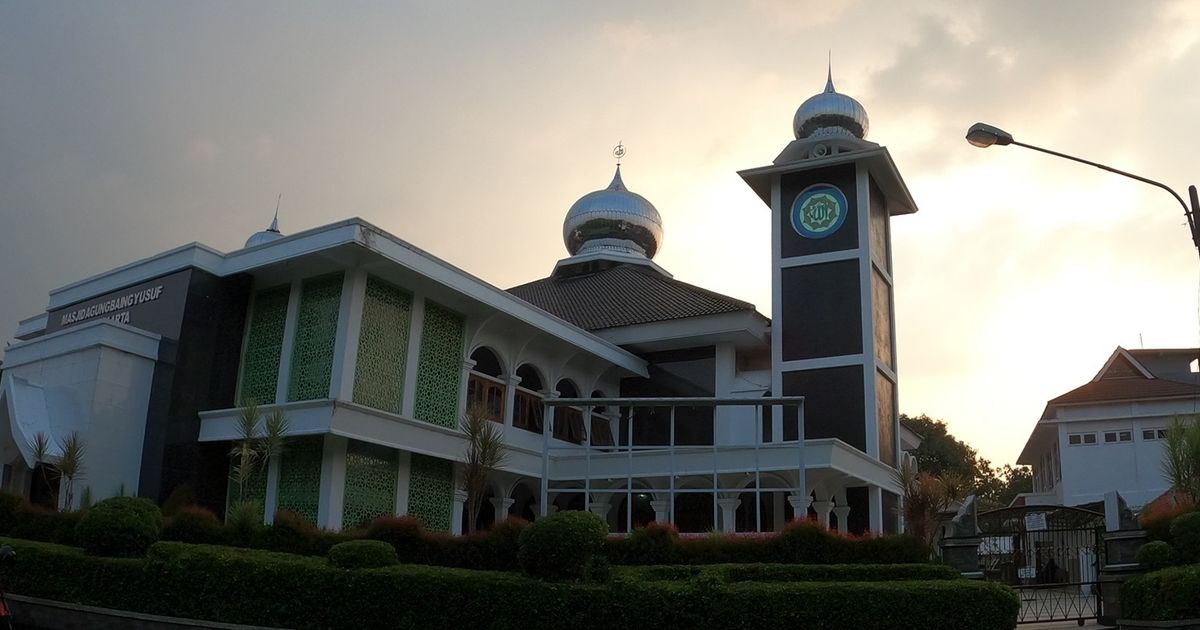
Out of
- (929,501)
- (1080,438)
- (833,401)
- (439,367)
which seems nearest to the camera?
(929,501)

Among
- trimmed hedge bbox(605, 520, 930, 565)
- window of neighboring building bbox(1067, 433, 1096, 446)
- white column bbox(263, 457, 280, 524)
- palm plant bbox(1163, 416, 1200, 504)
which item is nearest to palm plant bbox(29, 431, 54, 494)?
white column bbox(263, 457, 280, 524)

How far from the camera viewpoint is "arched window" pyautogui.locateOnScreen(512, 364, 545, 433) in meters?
22.5

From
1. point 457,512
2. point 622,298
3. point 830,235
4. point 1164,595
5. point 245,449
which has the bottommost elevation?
point 1164,595

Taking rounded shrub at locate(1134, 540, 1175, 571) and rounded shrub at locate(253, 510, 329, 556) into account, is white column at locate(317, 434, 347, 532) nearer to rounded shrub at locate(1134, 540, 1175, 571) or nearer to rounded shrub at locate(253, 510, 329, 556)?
rounded shrub at locate(253, 510, 329, 556)

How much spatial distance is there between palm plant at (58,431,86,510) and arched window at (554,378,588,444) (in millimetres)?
9993

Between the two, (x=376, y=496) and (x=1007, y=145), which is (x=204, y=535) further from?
(x=1007, y=145)

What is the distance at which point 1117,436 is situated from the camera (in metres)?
31.8

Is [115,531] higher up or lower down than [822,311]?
lower down

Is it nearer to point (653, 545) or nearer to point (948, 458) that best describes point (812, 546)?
point (653, 545)

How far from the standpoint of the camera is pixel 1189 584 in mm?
11203

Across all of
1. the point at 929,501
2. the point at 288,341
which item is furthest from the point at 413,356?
the point at 929,501

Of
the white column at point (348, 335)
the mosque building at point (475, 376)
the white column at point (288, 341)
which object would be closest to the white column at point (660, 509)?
the mosque building at point (475, 376)

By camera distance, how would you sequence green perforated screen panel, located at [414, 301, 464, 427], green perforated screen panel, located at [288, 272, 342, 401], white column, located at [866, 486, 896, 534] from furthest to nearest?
white column, located at [866, 486, 896, 534]
green perforated screen panel, located at [414, 301, 464, 427]
green perforated screen panel, located at [288, 272, 342, 401]

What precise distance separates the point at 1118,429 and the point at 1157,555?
2115cm
